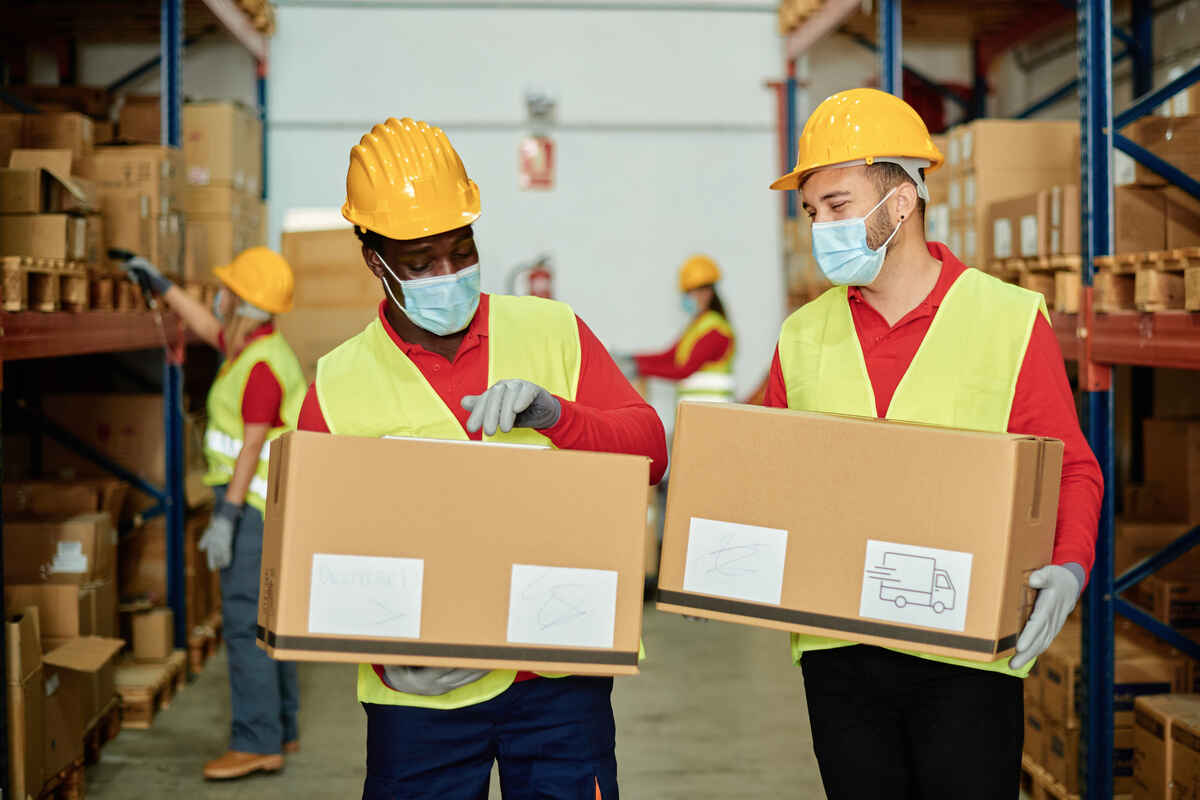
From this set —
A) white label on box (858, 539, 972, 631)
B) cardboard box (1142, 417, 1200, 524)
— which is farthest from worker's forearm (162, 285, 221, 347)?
cardboard box (1142, 417, 1200, 524)

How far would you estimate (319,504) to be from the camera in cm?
206

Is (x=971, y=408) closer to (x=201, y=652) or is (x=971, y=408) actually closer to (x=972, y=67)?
(x=201, y=652)

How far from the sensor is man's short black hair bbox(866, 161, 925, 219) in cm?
257

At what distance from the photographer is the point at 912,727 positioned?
2.41 meters

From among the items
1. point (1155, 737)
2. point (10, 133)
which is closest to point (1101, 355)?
point (1155, 737)

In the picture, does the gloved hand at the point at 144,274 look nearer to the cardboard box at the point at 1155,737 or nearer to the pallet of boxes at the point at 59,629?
the pallet of boxes at the point at 59,629

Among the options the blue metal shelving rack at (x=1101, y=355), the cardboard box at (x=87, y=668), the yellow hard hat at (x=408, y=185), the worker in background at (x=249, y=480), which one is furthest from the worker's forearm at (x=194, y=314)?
the blue metal shelving rack at (x=1101, y=355)

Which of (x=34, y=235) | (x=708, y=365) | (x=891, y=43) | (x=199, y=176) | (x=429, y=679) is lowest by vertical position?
(x=429, y=679)

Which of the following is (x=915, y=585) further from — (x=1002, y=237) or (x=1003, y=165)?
(x=1003, y=165)

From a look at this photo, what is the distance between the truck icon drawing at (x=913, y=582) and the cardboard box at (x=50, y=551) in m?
4.26

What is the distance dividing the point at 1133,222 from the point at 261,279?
3.51 metres

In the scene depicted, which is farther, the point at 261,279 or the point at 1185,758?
the point at 261,279

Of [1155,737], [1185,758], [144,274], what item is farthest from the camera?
[144,274]

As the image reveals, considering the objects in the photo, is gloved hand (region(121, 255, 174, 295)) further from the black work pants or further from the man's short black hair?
the black work pants
